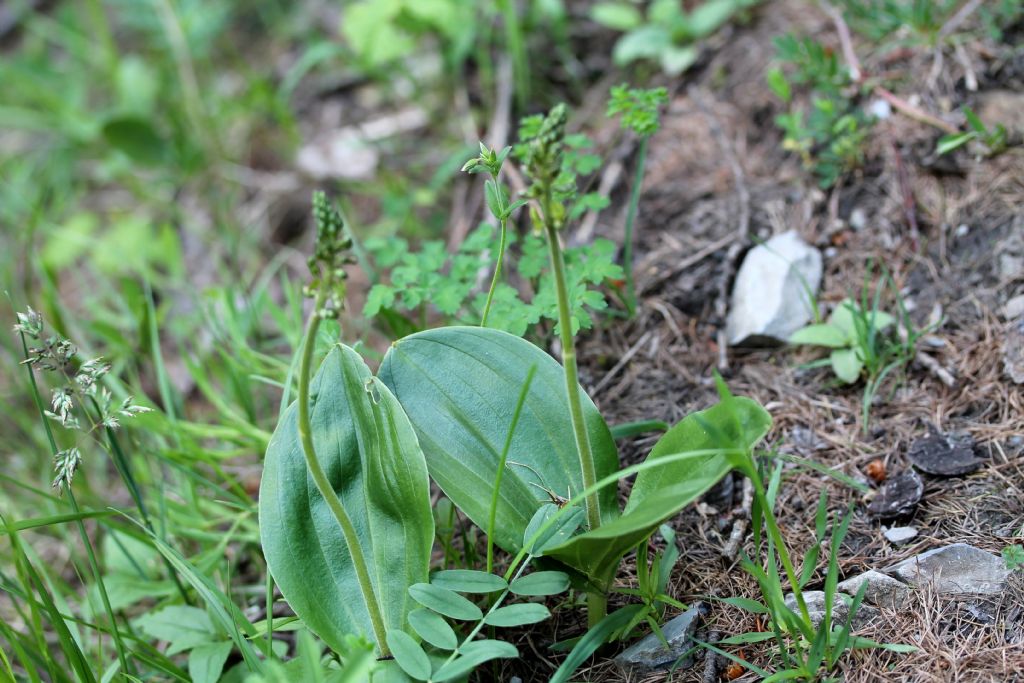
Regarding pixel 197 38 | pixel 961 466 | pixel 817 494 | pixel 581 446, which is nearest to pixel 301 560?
pixel 581 446

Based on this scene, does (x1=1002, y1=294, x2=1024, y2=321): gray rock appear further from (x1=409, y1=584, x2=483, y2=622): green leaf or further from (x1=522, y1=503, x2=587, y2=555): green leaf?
(x1=409, y1=584, x2=483, y2=622): green leaf

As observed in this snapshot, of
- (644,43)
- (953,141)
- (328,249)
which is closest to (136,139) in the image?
(644,43)

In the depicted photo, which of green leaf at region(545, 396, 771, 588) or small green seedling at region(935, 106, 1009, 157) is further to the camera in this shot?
small green seedling at region(935, 106, 1009, 157)

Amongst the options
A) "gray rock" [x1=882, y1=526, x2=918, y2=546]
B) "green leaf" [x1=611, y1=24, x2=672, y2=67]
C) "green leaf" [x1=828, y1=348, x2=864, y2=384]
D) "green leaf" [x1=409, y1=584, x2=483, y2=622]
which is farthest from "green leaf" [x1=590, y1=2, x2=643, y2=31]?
"green leaf" [x1=409, y1=584, x2=483, y2=622]

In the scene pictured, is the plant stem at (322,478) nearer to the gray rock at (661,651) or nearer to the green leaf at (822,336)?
the gray rock at (661,651)

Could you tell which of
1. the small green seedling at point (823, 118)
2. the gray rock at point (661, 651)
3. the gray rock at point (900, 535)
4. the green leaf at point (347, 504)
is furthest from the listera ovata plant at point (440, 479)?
the small green seedling at point (823, 118)

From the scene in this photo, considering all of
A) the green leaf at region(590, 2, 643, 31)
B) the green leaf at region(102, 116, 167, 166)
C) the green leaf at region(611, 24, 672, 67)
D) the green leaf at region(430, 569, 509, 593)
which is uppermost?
the green leaf at region(102, 116, 167, 166)
